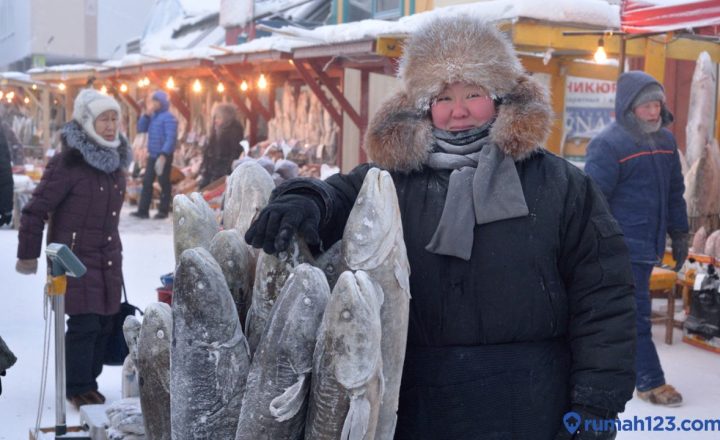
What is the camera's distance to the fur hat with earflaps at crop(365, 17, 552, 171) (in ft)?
6.71

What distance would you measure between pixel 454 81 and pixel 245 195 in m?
0.63

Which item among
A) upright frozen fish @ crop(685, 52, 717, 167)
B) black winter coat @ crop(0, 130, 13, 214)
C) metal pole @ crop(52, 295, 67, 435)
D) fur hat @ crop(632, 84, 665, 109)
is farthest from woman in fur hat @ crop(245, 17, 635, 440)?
upright frozen fish @ crop(685, 52, 717, 167)

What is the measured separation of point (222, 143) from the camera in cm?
1107

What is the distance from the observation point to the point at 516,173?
204 cm

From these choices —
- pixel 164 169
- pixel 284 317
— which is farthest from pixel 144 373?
pixel 164 169

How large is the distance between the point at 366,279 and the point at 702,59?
586 centimetres

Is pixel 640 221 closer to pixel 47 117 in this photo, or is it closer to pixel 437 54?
pixel 437 54

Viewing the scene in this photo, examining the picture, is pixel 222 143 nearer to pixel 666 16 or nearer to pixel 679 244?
pixel 666 16

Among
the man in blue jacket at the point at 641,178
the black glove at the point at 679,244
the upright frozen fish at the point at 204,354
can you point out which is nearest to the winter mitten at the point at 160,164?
the man in blue jacket at the point at 641,178

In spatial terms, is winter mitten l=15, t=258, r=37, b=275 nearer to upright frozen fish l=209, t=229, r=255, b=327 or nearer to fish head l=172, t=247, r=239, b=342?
upright frozen fish l=209, t=229, r=255, b=327

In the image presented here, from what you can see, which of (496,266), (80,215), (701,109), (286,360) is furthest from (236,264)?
(701,109)

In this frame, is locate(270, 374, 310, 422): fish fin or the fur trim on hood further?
the fur trim on hood

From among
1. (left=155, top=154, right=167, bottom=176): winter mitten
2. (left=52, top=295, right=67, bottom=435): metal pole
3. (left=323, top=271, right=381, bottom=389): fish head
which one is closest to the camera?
(left=323, top=271, right=381, bottom=389): fish head

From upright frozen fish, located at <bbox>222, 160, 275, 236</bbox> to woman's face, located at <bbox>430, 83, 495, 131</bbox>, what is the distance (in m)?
0.51
